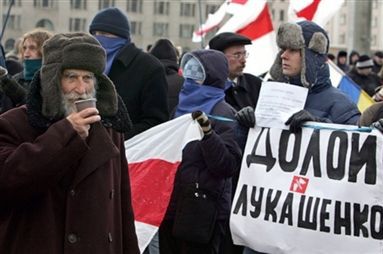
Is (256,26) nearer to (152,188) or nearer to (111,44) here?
(111,44)

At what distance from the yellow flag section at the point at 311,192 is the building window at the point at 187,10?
311 ft

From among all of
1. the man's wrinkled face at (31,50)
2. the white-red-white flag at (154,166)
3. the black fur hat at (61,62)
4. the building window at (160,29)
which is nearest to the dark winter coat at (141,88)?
the white-red-white flag at (154,166)

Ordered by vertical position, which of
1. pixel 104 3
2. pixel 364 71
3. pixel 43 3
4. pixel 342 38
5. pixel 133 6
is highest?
pixel 364 71

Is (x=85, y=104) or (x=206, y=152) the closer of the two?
(x=85, y=104)

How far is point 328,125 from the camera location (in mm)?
5164

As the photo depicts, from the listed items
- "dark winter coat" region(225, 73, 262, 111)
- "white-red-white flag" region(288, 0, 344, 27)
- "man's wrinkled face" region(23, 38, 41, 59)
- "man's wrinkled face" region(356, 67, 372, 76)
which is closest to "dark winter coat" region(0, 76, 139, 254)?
"man's wrinkled face" region(23, 38, 41, 59)

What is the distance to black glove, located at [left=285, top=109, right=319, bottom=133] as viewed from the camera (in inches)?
205

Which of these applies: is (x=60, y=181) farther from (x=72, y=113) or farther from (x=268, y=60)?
(x=268, y=60)

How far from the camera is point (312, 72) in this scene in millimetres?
5484

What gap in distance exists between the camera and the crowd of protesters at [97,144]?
Answer: 12.2ft

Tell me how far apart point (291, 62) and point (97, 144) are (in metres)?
2.00

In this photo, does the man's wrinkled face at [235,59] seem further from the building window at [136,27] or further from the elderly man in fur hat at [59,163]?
the building window at [136,27]

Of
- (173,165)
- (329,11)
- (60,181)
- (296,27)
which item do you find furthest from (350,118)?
(329,11)

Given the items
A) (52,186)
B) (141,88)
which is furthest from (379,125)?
(52,186)
